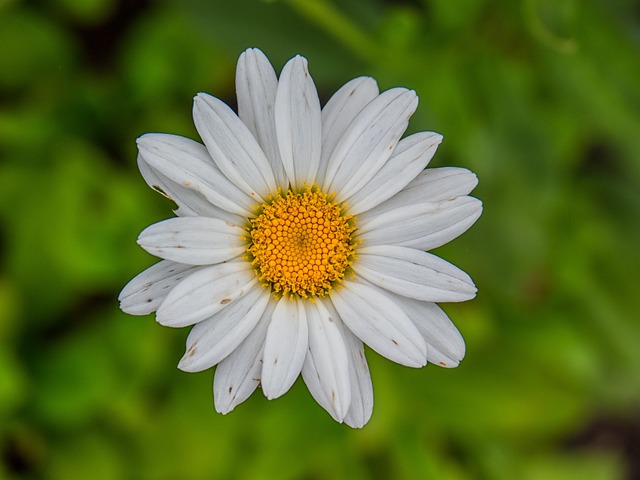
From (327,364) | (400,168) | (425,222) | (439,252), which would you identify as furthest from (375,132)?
(439,252)

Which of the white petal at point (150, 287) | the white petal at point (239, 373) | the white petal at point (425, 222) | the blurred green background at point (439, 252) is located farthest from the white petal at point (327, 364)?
the blurred green background at point (439, 252)

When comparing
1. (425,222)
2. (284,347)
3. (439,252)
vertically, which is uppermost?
(439,252)

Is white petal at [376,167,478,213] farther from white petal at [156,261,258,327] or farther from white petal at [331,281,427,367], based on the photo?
white petal at [156,261,258,327]

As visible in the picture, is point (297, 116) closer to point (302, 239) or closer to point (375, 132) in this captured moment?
point (375, 132)

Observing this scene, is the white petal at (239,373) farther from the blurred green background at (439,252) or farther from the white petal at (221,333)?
the blurred green background at (439,252)

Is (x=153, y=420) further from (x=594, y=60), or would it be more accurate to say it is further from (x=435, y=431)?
(x=594, y=60)

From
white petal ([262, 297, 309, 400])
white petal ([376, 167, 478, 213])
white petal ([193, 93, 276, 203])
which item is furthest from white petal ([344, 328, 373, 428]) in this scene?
white petal ([193, 93, 276, 203])
